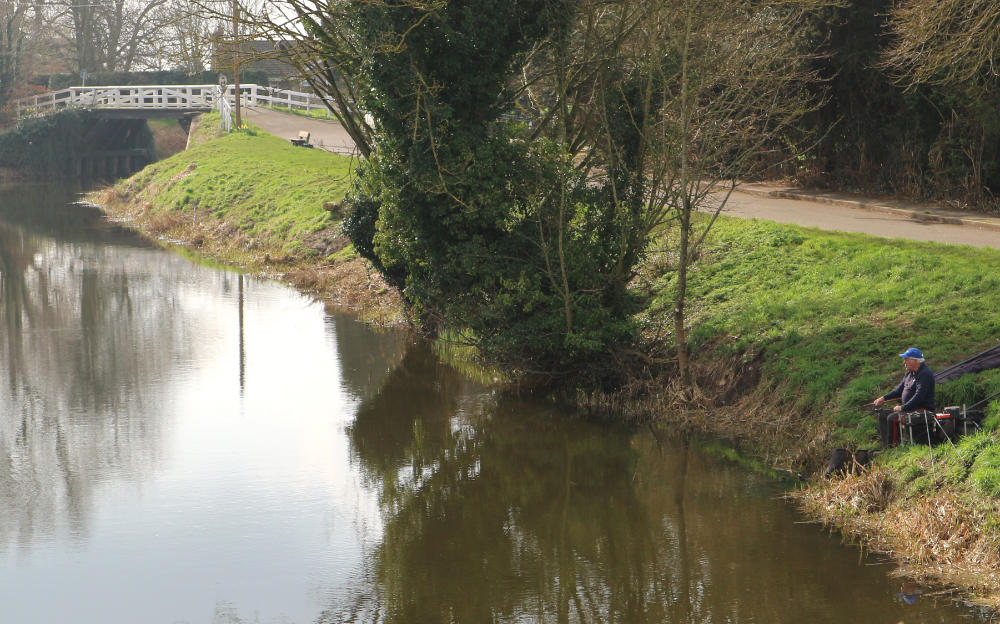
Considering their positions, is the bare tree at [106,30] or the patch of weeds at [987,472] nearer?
the patch of weeds at [987,472]

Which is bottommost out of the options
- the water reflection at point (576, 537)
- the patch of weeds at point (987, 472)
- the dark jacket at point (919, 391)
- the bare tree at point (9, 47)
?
the water reflection at point (576, 537)

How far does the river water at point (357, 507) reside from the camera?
9609 mm

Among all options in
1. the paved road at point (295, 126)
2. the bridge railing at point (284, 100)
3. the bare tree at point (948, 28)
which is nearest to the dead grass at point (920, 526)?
the bare tree at point (948, 28)

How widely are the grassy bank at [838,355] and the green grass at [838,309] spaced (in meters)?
0.03

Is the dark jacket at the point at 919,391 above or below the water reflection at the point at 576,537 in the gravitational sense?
above

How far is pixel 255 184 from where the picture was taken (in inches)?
1435

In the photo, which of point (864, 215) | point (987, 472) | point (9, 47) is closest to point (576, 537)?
point (987, 472)

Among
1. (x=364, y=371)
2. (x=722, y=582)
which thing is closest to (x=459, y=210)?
(x=364, y=371)

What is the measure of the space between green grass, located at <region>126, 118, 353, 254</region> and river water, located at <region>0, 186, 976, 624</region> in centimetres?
1101

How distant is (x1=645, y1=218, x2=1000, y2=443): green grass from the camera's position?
13.2 m

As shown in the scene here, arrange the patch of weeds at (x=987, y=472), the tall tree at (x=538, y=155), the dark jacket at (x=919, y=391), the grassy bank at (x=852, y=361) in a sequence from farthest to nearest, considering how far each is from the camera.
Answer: the tall tree at (x=538, y=155)
the dark jacket at (x=919, y=391)
the grassy bank at (x=852, y=361)
the patch of weeds at (x=987, y=472)

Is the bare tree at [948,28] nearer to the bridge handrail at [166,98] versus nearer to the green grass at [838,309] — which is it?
the green grass at [838,309]

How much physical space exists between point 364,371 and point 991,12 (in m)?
12.3

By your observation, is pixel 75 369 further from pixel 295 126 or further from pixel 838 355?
pixel 295 126
